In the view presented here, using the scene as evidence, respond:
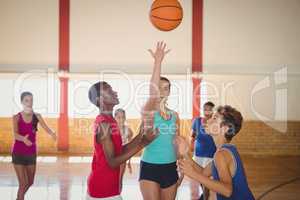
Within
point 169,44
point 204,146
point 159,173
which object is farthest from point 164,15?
point 169,44

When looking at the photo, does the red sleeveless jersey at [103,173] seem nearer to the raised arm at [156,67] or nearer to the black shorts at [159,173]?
the raised arm at [156,67]

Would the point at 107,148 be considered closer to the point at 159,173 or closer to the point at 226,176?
the point at 226,176

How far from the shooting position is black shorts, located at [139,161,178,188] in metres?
3.90

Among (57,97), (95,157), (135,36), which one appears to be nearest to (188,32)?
(135,36)

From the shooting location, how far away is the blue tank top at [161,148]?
3910mm

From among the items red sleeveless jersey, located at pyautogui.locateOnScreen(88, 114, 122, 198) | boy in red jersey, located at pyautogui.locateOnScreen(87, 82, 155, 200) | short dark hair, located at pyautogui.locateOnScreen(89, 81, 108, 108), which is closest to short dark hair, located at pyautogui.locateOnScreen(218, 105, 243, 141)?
boy in red jersey, located at pyautogui.locateOnScreen(87, 82, 155, 200)

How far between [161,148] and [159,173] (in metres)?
0.22

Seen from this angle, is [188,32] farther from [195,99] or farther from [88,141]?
[88,141]

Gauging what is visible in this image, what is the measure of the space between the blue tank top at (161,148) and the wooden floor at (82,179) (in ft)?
8.07

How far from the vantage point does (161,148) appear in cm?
392

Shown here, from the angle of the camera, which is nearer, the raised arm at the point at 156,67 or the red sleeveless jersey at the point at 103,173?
the red sleeveless jersey at the point at 103,173

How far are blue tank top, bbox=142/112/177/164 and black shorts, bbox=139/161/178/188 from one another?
0.13ft

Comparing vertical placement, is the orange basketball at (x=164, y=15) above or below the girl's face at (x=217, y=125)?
above

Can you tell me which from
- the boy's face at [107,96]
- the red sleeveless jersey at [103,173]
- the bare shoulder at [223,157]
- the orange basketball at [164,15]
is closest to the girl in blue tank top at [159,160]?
the boy's face at [107,96]
